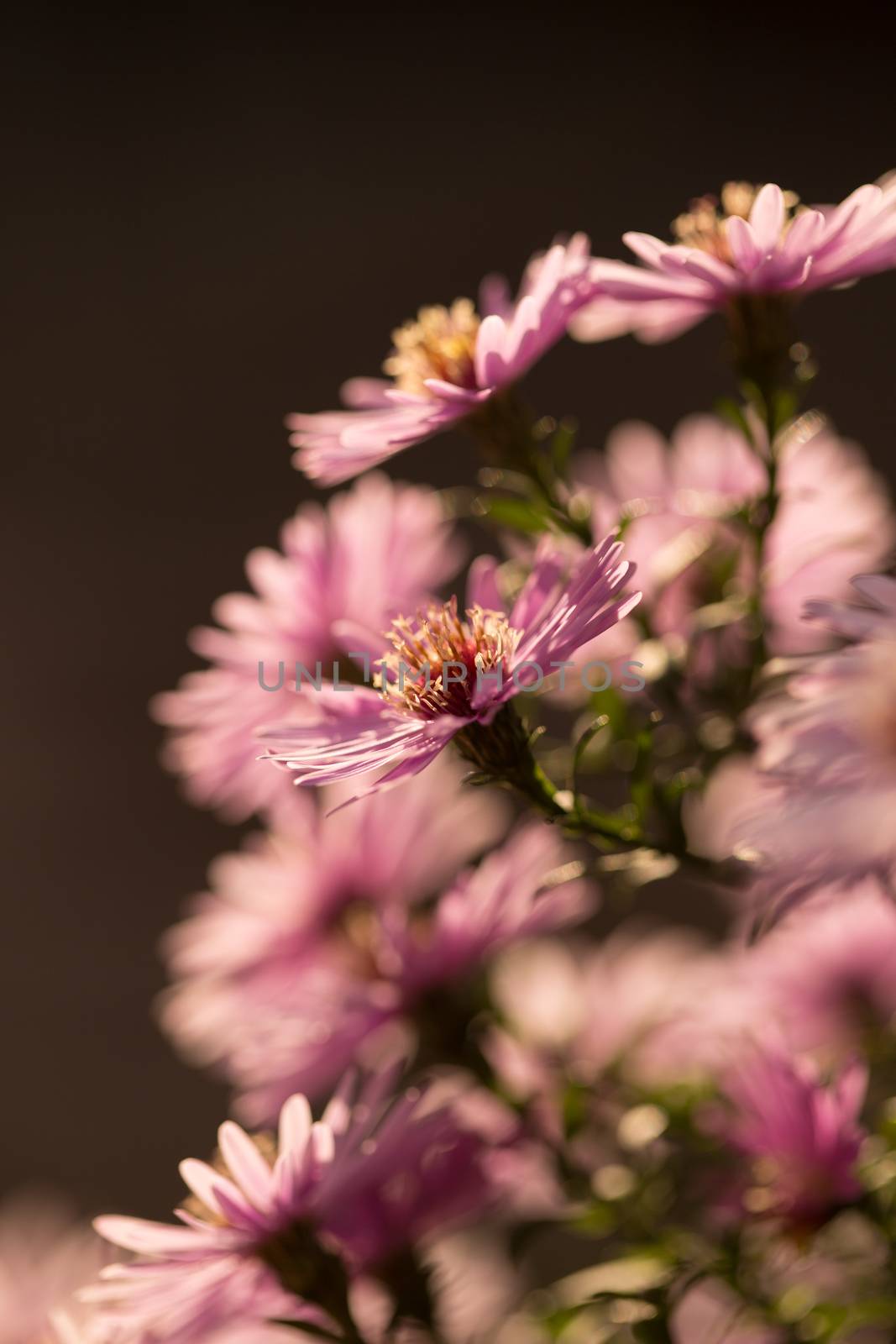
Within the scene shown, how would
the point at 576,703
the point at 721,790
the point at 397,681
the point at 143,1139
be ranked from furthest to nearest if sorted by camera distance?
the point at 143,1139, the point at 721,790, the point at 576,703, the point at 397,681

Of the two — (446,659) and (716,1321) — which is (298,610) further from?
(716,1321)

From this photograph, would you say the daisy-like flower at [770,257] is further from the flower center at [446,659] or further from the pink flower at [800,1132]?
the pink flower at [800,1132]

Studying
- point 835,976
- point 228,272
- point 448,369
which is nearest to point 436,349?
point 448,369

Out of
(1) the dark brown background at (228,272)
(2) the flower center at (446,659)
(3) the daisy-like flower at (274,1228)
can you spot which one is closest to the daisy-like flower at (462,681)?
(2) the flower center at (446,659)

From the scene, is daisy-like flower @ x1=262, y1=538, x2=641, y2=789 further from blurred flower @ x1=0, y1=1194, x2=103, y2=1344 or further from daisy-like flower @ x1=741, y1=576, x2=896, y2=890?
blurred flower @ x1=0, y1=1194, x2=103, y2=1344

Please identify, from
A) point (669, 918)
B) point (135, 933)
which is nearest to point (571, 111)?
point (669, 918)

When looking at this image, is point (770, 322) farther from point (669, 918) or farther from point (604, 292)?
point (669, 918)
